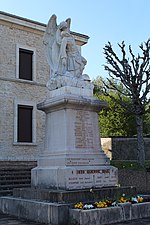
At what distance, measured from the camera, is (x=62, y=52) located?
30.3ft

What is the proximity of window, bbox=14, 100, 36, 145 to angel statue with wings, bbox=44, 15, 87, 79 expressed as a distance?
11.1 meters

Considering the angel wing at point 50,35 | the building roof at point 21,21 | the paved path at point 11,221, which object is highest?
the building roof at point 21,21

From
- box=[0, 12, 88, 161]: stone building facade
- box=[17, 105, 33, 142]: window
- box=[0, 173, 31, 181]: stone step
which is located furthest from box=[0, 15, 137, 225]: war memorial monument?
box=[17, 105, 33, 142]: window

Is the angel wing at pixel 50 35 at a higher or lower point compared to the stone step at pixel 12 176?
higher

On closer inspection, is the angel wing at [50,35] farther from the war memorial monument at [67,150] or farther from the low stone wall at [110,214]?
the low stone wall at [110,214]

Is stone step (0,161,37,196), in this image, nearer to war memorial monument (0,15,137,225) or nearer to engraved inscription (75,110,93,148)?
war memorial monument (0,15,137,225)

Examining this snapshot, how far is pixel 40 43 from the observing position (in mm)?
22344

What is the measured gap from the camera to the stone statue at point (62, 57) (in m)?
8.98

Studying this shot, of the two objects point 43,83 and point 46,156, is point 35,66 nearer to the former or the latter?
point 43,83

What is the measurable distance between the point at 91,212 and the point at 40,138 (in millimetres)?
14902

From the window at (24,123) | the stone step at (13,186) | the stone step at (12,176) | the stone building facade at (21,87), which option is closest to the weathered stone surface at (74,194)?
the stone step at (13,186)

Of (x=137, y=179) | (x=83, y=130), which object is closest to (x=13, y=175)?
(x=137, y=179)

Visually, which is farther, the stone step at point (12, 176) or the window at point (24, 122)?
the window at point (24, 122)

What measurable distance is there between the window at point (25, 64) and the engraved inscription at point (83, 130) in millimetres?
13219
